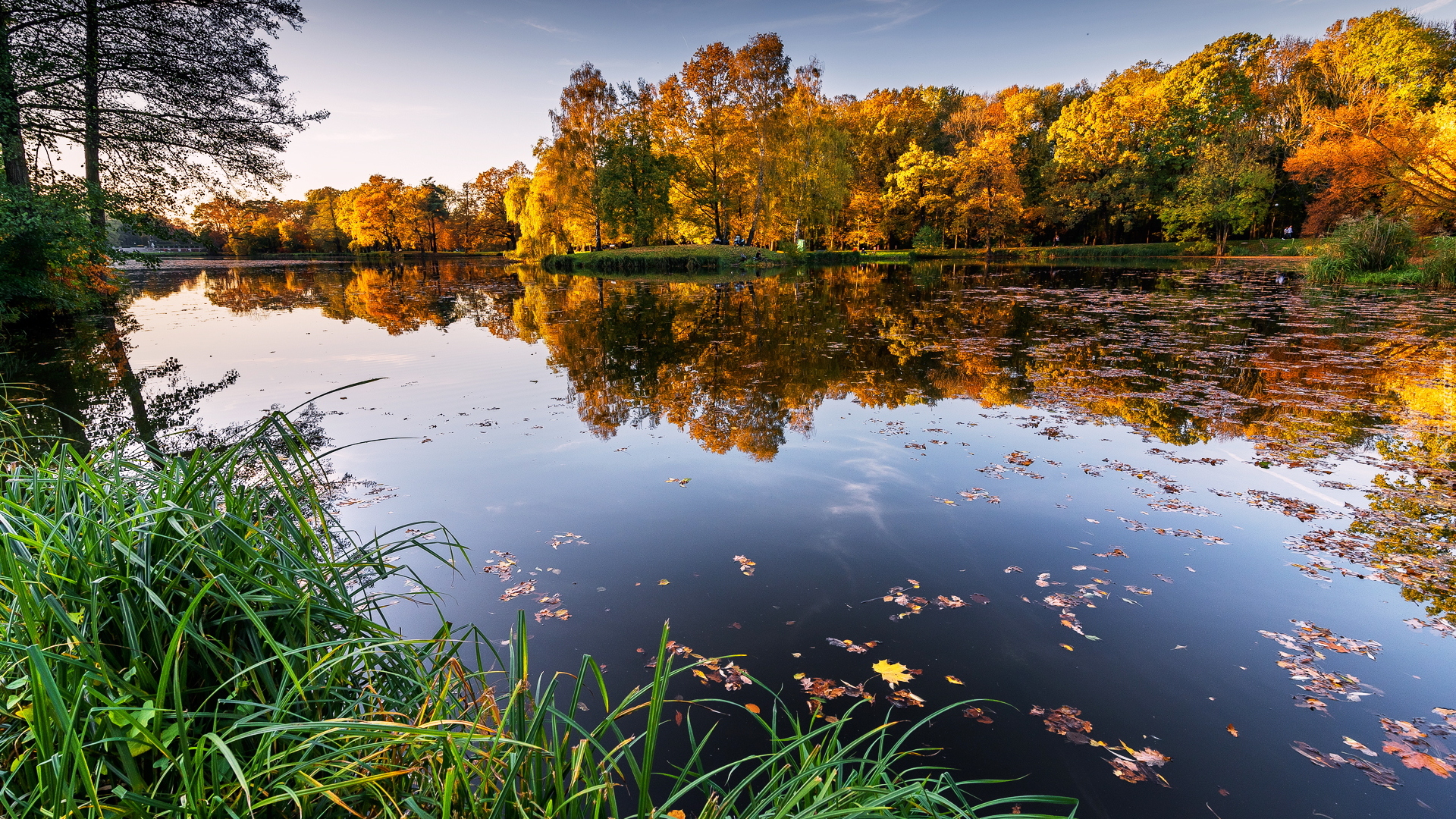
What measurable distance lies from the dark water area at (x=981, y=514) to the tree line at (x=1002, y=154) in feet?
96.4

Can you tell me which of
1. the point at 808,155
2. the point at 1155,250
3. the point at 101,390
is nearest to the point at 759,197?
the point at 808,155

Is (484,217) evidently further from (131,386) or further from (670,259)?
(131,386)

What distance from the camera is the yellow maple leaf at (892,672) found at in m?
3.25

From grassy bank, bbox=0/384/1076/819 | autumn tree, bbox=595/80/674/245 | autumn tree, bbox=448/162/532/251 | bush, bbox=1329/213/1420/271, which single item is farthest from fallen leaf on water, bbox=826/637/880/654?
autumn tree, bbox=448/162/532/251

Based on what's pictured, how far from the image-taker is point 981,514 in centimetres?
518

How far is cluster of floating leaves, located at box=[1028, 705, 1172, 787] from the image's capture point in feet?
8.79

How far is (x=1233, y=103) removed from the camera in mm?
43125

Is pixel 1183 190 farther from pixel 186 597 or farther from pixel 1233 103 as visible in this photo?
pixel 186 597

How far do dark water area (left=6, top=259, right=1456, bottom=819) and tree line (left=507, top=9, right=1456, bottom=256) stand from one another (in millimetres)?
29390

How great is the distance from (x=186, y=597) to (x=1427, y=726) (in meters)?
5.27

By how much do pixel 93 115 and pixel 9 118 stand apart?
8.04ft

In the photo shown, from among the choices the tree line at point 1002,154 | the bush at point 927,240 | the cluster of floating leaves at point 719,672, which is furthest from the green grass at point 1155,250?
the cluster of floating leaves at point 719,672

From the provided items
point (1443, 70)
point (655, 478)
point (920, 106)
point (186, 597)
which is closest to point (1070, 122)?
point (920, 106)

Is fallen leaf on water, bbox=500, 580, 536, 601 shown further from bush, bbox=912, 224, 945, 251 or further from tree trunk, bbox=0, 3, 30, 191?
bush, bbox=912, 224, 945, 251
